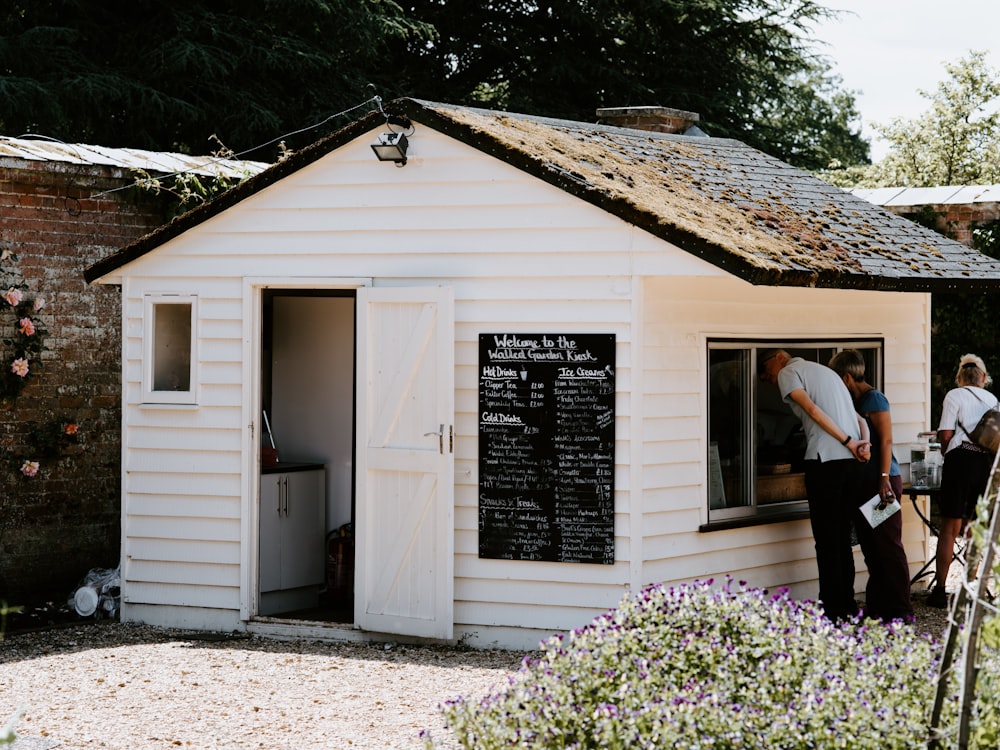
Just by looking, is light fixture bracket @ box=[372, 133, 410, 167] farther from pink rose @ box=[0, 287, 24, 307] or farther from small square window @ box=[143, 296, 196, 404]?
pink rose @ box=[0, 287, 24, 307]

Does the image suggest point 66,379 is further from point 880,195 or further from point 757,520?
point 880,195

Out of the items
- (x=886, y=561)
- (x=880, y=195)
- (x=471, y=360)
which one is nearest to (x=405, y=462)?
(x=471, y=360)

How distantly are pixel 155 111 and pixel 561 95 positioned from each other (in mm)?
6826

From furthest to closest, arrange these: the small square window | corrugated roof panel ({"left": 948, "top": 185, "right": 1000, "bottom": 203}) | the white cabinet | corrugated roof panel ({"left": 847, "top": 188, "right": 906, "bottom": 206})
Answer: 1. corrugated roof panel ({"left": 847, "top": 188, "right": 906, "bottom": 206})
2. corrugated roof panel ({"left": 948, "top": 185, "right": 1000, "bottom": 203})
3. the white cabinet
4. the small square window

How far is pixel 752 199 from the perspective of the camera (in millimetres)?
9875

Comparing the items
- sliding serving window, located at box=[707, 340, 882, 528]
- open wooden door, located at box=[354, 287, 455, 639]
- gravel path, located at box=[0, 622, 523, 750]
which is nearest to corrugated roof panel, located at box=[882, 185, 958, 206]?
sliding serving window, located at box=[707, 340, 882, 528]

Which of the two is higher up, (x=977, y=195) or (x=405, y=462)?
(x=977, y=195)

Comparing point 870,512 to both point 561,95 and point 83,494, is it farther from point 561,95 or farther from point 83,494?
point 561,95

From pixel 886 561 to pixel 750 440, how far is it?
3.78 feet

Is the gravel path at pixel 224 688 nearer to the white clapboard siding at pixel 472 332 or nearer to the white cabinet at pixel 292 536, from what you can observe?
the white clapboard siding at pixel 472 332

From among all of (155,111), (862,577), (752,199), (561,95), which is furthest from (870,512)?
(561,95)

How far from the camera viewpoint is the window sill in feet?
29.4

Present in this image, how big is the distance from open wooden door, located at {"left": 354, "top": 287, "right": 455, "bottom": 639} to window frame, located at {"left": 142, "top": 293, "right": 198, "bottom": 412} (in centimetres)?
126

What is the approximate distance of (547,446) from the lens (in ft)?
28.0
